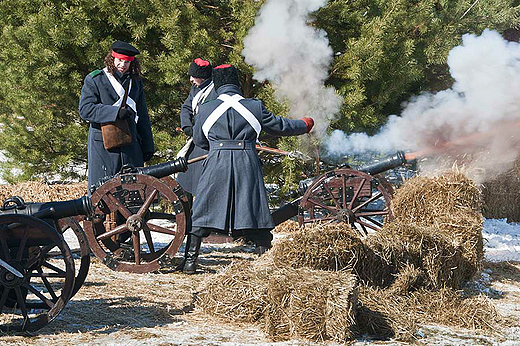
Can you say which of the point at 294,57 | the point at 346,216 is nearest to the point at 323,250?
the point at 346,216

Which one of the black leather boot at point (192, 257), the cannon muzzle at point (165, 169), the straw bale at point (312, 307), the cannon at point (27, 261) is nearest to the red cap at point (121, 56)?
the cannon muzzle at point (165, 169)

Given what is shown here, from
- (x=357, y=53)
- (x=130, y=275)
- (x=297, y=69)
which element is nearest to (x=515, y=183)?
(x=357, y=53)

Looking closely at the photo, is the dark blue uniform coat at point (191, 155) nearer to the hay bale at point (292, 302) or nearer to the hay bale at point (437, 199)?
the hay bale at point (437, 199)

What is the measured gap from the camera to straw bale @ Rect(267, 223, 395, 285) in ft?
13.7

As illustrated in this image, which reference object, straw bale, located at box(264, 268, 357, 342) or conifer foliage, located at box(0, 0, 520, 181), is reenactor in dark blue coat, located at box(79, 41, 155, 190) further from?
straw bale, located at box(264, 268, 357, 342)

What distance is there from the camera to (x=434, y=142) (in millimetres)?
6473

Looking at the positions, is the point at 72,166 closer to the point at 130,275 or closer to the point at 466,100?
the point at 130,275

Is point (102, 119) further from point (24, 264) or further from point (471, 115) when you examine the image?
point (471, 115)

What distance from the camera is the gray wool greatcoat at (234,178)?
5117mm

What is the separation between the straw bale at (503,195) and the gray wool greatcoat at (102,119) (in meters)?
4.98

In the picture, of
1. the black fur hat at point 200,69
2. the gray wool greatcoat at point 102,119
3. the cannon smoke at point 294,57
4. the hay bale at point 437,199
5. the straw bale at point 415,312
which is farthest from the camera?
the cannon smoke at point 294,57

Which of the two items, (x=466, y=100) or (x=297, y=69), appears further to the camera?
(x=297, y=69)

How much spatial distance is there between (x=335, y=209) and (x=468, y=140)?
136 cm

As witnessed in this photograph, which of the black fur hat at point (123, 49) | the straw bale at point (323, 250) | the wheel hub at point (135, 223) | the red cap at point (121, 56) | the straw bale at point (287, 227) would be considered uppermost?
the black fur hat at point (123, 49)
